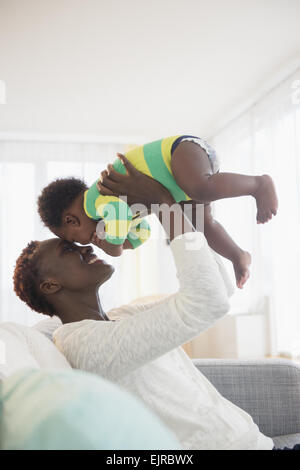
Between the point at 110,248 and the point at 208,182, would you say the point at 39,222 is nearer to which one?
the point at 110,248

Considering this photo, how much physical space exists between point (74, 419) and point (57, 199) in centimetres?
136

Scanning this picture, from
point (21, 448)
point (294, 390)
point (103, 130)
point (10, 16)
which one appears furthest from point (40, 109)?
point (21, 448)

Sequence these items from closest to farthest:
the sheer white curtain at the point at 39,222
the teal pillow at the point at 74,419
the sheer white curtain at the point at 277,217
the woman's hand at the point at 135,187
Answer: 1. the teal pillow at the point at 74,419
2. the woman's hand at the point at 135,187
3. the sheer white curtain at the point at 277,217
4. the sheer white curtain at the point at 39,222

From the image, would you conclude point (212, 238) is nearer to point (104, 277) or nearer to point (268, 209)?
point (268, 209)

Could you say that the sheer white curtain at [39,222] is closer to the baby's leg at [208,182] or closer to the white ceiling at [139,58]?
the white ceiling at [139,58]

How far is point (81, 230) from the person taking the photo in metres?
1.68

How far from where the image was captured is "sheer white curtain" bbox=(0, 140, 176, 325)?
17.9ft

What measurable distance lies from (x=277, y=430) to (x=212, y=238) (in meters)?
0.64

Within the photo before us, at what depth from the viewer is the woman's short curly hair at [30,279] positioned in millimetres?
1241

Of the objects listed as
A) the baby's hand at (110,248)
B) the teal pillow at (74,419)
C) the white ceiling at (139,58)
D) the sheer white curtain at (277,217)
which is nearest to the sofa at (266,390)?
the baby's hand at (110,248)

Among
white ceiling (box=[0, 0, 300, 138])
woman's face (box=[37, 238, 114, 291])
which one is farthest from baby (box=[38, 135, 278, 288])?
white ceiling (box=[0, 0, 300, 138])

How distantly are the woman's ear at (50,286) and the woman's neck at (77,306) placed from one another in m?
0.02

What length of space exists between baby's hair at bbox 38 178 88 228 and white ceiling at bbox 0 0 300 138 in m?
1.60
